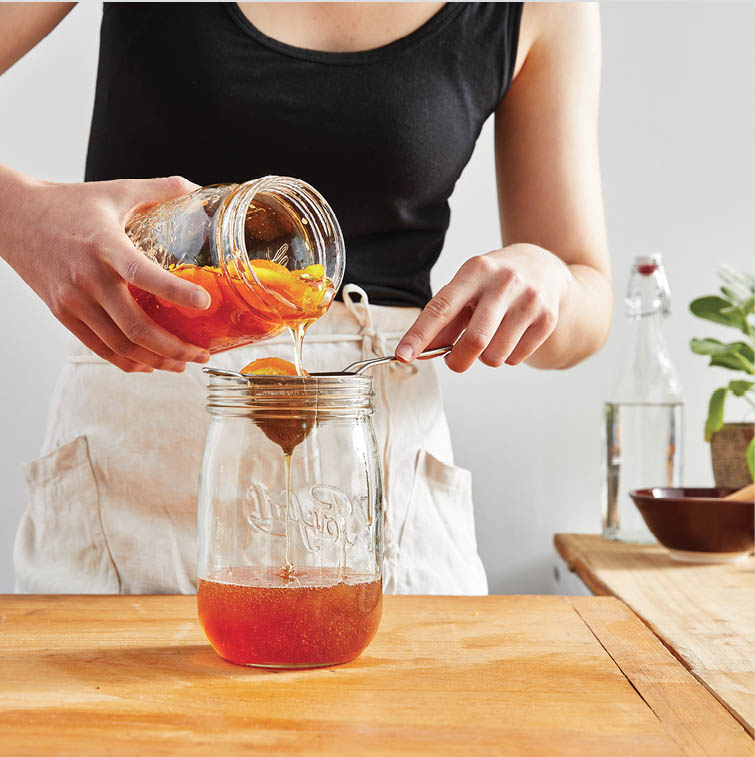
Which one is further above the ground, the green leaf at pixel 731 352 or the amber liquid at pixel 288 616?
the green leaf at pixel 731 352

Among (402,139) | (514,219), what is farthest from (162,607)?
(514,219)

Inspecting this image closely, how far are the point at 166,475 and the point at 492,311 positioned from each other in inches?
15.9

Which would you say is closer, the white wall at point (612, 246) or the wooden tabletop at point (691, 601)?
the wooden tabletop at point (691, 601)

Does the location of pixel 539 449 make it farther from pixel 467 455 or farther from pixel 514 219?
pixel 514 219

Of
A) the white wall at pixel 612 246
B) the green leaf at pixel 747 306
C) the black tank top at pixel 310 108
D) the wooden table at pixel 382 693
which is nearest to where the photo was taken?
the wooden table at pixel 382 693

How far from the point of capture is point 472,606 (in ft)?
2.72

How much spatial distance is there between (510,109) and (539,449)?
0.69 metres

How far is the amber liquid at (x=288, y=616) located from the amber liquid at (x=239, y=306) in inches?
6.6

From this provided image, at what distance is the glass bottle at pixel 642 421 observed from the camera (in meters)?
1.48

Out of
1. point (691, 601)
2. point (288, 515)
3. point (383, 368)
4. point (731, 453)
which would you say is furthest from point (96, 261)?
point (731, 453)

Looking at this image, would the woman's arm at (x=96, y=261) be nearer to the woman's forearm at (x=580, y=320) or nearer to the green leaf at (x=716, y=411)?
the woman's forearm at (x=580, y=320)

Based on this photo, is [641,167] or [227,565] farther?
[641,167]

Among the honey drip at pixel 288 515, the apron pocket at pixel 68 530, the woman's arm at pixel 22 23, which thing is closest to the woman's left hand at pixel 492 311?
the honey drip at pixel 288 515

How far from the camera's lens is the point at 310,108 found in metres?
0.99
